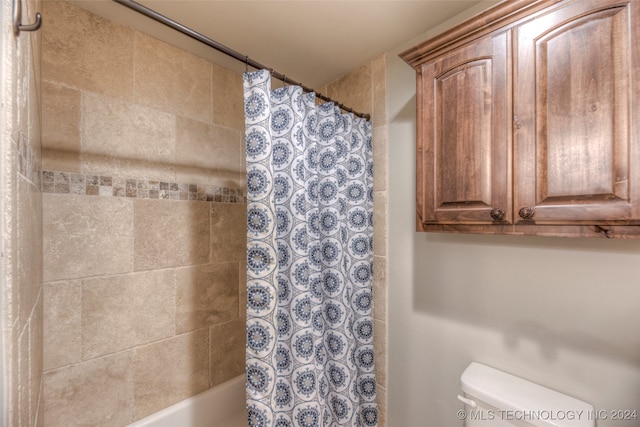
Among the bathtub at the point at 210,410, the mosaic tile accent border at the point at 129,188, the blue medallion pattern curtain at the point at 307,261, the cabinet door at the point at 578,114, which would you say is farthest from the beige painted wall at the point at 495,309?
the mosaic tile accent border at the point at 129,188

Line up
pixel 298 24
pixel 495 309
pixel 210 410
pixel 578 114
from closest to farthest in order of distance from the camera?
pixel 578 114 → pixel 495 309 → pixel 298 24 → pixel 210 410

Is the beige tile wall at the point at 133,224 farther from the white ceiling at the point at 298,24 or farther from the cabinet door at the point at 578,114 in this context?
the cabinet door at the point at 578,114

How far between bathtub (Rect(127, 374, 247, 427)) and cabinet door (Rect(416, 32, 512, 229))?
1392 millimetres

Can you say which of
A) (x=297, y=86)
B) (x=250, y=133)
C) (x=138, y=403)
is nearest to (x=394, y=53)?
(x=297, y=86)

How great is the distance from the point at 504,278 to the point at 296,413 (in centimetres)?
99

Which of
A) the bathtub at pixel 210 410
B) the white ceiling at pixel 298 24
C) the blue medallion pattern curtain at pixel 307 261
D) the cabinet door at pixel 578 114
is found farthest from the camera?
the bathtub at pixel 210 410

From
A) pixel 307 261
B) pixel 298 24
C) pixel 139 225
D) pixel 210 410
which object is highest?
pixel 298 24

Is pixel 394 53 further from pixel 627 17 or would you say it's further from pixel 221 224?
pixel 221 224

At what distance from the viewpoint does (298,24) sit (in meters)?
1.24

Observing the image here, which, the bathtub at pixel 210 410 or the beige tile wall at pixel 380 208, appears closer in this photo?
the bathtub at pixel 210 410

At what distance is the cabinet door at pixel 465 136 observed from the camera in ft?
2.84

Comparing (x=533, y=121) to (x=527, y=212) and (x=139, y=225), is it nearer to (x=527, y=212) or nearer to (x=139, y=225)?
(x=527, y=212)


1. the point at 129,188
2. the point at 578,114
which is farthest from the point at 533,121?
the point at 129,188

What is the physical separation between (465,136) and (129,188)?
1410mm
